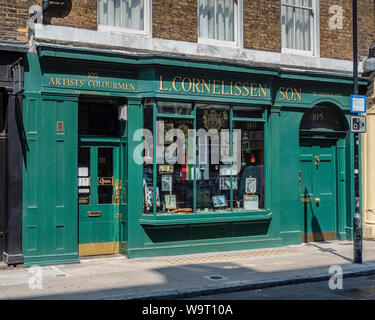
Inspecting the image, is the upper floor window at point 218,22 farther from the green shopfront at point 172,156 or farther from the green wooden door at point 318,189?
the green wooden door at point 318,189

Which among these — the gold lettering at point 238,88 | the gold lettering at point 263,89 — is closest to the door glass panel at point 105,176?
the gold lettering at point 238,88

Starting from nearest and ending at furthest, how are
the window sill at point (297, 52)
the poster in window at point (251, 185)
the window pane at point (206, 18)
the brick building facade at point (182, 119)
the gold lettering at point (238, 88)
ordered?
the brick building facade at point (182, 119)
the gold lettering at point (238, 88)
the window pane at point (206, 18)
the poster in window at point (251, 185)
the window sill at point (297, 52)

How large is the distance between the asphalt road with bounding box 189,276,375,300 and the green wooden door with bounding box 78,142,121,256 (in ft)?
12.2

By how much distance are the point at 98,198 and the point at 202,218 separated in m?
2.35

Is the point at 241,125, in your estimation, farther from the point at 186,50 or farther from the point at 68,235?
the point at 68,235

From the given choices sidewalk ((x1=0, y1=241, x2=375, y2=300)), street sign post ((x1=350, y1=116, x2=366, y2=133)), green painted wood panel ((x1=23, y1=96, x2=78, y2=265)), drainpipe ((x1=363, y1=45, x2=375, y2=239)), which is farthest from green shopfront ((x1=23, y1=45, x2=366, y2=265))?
street sign post ((x1=350, y1=116, x2=366, y2=133))

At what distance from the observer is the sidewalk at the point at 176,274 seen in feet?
26.3

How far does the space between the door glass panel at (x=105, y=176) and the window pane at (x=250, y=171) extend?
2.96 metres

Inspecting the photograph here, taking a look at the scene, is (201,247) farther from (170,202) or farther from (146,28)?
(146,28)

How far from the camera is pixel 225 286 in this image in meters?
8.41

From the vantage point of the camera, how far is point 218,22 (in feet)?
40.3

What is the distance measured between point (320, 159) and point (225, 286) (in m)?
6.21

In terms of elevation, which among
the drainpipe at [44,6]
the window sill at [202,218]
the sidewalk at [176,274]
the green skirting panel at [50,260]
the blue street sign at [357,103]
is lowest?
the sidewalk at [176,274]
